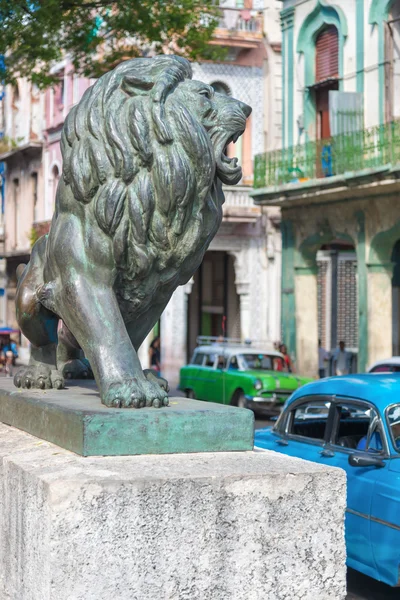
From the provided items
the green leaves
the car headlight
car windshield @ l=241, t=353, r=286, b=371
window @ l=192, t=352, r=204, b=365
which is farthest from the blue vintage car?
window @ l=192, t=352, r=204, b=365

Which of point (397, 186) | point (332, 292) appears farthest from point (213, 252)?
point (397, 186)

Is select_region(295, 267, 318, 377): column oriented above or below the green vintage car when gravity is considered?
above

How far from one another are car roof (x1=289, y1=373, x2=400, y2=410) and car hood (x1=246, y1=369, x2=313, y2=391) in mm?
10670

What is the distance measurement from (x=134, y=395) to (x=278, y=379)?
15.6 metres

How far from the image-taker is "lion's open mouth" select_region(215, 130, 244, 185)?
432 cm

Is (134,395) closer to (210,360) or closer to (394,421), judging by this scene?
(394,421)

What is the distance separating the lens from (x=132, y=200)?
4.20 meters

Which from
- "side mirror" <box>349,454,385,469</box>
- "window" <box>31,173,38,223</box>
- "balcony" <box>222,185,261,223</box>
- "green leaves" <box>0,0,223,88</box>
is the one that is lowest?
"side mirror" <box>349,454,385,469</box>

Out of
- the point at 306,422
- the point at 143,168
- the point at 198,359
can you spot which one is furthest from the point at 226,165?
the point at 198,359

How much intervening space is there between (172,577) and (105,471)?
1.34 ft

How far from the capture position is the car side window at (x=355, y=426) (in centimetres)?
775

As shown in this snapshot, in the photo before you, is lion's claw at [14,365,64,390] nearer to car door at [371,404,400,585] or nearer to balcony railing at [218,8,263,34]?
car door at [371,404,400,585]

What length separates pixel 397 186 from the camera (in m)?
21.3

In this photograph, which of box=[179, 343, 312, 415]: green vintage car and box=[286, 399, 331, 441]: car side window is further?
box=[179, 343, 312, 415]: green vintage car
